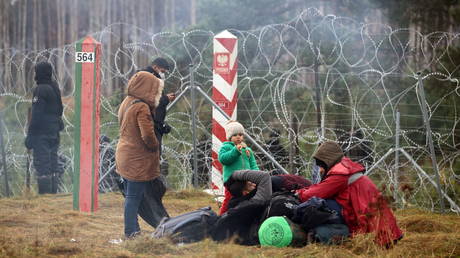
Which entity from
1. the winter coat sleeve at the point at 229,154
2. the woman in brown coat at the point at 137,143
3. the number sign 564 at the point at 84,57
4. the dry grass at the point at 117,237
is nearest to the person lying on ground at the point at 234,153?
the winter coat sleeve at the point at 229,154

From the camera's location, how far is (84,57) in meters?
8.59

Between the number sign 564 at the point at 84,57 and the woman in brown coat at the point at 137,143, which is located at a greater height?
the number sign 564 at the point at 84,57

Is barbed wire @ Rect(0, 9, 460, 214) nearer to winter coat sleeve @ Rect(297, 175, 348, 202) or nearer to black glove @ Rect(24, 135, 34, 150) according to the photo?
black glove @ Rect(24, 135, 34, 150)

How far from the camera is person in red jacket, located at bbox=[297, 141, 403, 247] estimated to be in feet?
20.5

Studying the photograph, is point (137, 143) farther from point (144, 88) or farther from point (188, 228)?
point (188, 228)

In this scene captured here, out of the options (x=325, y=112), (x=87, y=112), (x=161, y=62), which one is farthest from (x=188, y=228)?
(x=325, y=112)

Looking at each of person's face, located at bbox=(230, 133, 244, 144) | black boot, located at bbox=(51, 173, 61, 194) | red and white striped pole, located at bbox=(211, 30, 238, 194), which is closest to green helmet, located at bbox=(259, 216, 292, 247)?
person's face, located at bbox=(230, 133, 244, 144)

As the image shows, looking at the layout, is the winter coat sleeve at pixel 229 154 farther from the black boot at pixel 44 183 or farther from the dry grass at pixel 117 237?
the black boot at pixel 44 183

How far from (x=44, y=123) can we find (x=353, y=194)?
204 inches

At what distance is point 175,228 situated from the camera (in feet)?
21.9

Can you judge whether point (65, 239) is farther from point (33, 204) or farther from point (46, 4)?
point (46, 4)

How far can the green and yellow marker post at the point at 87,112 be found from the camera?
8609mm

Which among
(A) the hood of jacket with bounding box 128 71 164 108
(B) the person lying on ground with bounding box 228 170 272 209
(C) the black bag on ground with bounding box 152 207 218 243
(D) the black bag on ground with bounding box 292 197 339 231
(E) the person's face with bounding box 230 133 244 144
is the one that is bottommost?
(C) the black bag on ground with bounding box 152 207 218 243

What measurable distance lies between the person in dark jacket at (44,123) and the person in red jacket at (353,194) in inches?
190
